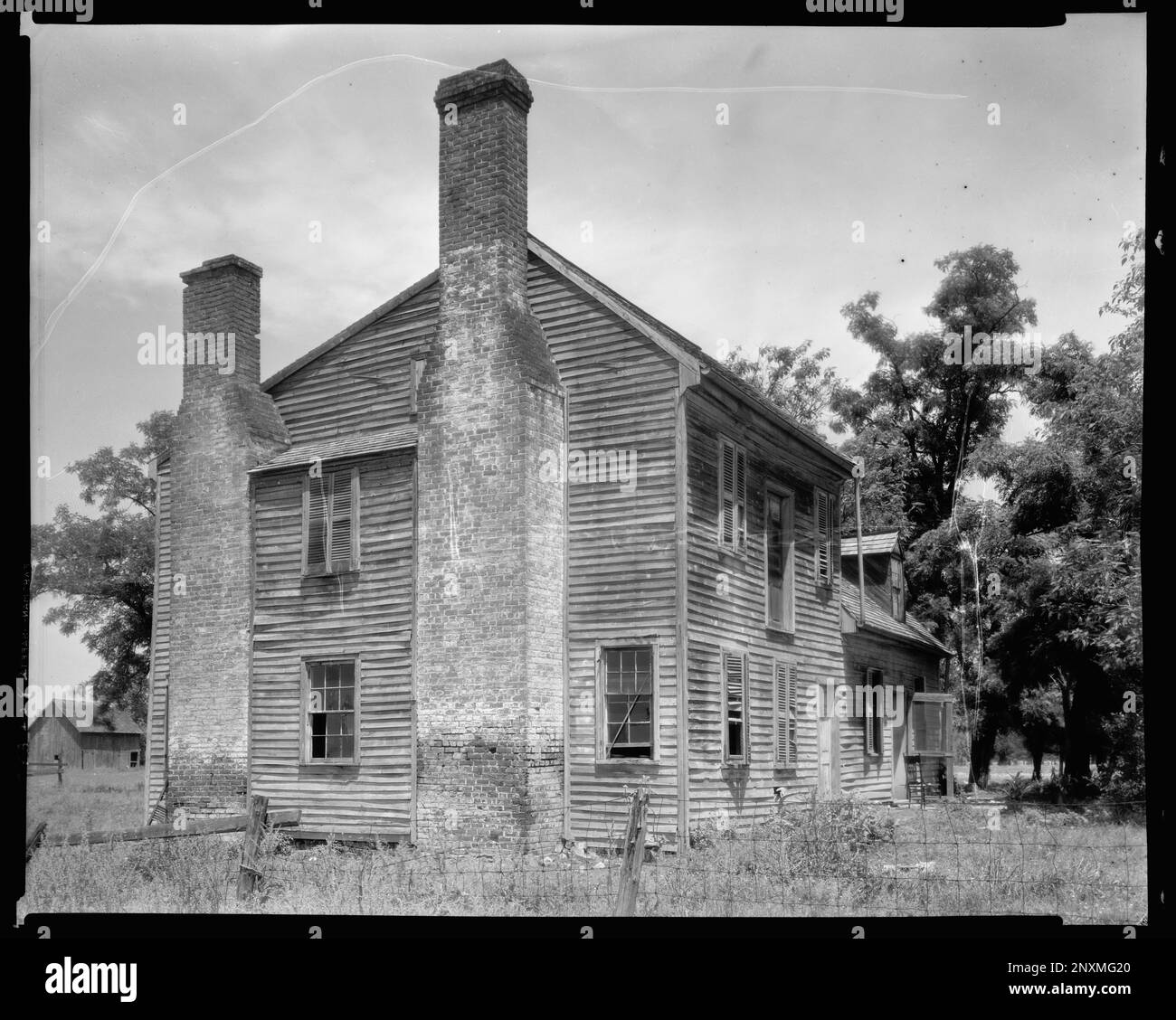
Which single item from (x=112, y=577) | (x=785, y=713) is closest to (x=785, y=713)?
(x=785, y=713)

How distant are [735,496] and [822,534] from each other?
3984 millimetres

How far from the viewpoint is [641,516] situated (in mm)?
17031

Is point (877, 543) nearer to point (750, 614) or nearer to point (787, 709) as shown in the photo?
point (787, 709)

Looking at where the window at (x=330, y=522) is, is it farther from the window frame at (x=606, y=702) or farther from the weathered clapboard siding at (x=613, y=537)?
the window frame at (x=606, y=702)

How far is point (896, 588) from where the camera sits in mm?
27906

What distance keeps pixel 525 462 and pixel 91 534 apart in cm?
1412

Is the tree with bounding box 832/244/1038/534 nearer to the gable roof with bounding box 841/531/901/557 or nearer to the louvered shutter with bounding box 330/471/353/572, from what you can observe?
the gable roof with bounding box 841/531/901/557

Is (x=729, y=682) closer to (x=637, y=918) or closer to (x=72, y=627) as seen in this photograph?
(x=637, y=918)

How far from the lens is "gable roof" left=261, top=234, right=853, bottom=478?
55.6 ft

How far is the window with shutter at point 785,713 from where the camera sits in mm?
19891

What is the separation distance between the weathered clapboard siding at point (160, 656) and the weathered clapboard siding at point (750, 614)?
8.60 m

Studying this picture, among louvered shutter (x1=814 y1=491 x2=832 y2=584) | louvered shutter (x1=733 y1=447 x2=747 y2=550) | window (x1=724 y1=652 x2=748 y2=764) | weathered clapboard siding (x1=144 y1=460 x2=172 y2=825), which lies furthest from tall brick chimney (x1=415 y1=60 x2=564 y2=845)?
louvered shutter (x1=814 y1=491 x2=832 y2=584)

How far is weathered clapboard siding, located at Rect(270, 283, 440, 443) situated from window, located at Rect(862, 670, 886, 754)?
1170cm
